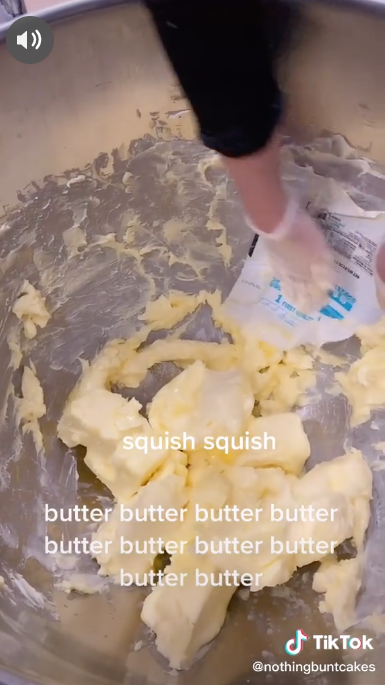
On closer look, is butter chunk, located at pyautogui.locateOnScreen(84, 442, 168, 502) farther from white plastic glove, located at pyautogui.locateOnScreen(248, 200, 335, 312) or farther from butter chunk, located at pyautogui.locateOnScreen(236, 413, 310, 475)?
white plastic glove, located at pyautogui.locateOnScreen(248, 200, 335, 312)

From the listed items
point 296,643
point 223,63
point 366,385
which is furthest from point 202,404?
point 223,63

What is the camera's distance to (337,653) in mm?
860

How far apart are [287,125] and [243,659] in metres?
0.84

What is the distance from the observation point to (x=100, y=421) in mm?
1043

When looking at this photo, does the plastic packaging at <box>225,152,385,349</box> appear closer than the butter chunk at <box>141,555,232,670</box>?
No

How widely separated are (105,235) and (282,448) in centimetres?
50

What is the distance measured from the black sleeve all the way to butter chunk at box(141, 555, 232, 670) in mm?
633

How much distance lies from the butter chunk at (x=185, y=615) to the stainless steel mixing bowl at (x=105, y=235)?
3 centimetres

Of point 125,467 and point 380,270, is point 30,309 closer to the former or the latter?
point 125,467

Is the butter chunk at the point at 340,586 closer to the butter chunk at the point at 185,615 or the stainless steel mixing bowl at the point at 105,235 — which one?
the stainless steel mixing bowl at the point at 105,235

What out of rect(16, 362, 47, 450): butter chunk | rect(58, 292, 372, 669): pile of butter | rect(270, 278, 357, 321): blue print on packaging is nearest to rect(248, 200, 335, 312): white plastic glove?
rect(270, 278, 357, 321): blue print on packaging

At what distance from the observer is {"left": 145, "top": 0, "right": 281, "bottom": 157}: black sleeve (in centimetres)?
64

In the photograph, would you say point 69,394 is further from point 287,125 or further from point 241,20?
point 241,20

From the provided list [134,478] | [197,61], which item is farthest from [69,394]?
[197,61]
